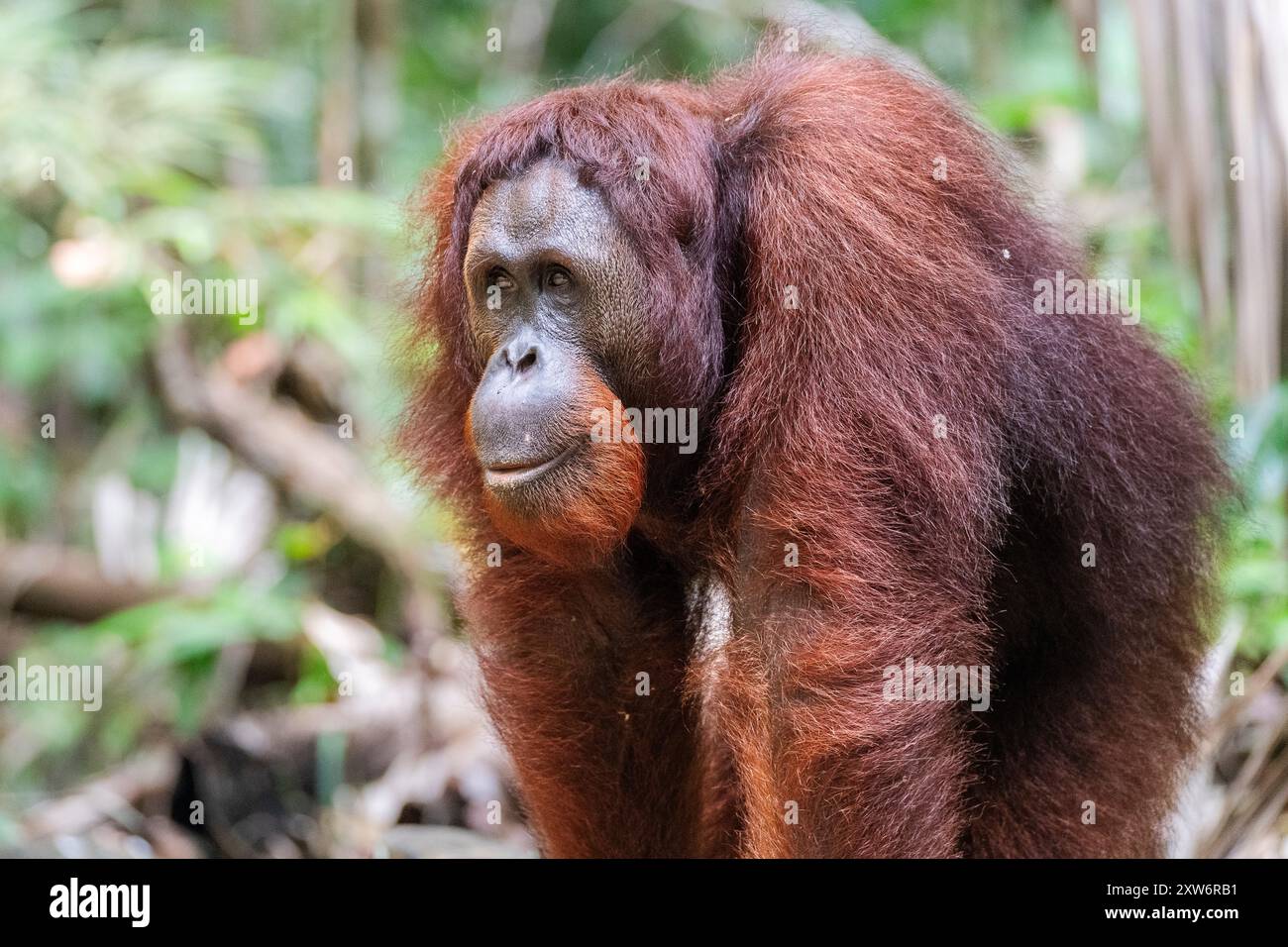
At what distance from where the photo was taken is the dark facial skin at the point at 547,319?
3260 millimetres

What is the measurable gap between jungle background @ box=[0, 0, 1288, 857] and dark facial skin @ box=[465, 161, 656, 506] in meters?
0.88

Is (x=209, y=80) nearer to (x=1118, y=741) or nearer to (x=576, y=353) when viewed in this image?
(x=576, y=353)

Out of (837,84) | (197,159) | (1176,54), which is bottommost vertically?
(837,84)

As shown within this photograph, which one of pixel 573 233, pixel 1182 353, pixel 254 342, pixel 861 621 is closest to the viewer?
pixel 861 621

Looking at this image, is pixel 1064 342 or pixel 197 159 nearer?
pixel 1064 342

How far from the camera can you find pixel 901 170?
132 inches

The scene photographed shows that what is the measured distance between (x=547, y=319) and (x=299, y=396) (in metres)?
3.44

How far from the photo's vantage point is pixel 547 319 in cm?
338

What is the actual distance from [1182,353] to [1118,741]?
1.30 m

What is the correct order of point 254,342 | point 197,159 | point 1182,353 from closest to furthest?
point 1182,353
point 254,342
point 197,159

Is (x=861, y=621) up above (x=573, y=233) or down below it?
below

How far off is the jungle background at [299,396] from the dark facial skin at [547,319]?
883 millimetres

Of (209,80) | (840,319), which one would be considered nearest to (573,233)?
(840,319)
